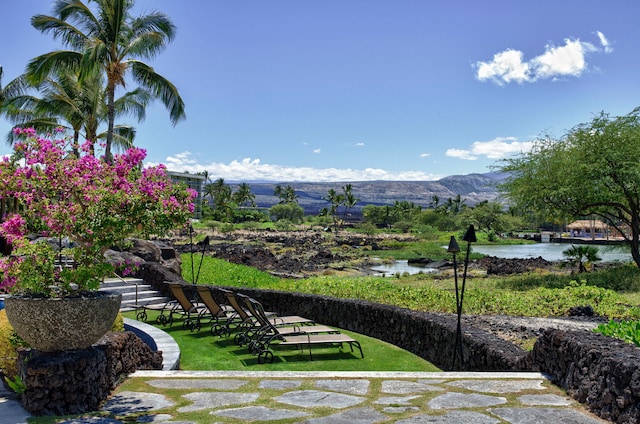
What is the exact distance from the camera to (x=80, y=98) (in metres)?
26.1

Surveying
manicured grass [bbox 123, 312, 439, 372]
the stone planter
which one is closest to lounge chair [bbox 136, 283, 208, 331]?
manicured grass [bbox 123, 312, 439, 372]

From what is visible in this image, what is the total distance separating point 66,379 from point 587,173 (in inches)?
716

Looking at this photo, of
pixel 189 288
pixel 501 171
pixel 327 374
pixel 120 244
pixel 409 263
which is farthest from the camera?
pixel 409 263

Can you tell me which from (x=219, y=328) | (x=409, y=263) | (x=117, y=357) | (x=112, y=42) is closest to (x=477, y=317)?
(x=219, y=328)

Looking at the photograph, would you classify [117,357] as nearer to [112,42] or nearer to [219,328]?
[219,328]

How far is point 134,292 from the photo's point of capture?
546 inches

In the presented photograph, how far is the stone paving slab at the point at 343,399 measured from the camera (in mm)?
4551

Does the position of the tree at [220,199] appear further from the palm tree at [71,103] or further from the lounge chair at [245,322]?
the lounge chair at [245,322]

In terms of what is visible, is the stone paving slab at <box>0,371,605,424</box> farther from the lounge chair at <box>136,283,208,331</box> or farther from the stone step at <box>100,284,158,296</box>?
the stone step at <box>100,284,158,296</box>

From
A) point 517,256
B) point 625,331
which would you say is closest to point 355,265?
point 517,256

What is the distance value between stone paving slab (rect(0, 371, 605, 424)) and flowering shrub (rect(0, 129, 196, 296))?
3.98 ft

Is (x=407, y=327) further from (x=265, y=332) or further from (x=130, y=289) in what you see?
(x=130, y=289)

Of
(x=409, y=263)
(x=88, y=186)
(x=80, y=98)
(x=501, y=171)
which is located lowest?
(x=409, y=263)

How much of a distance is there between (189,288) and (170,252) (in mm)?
6811
